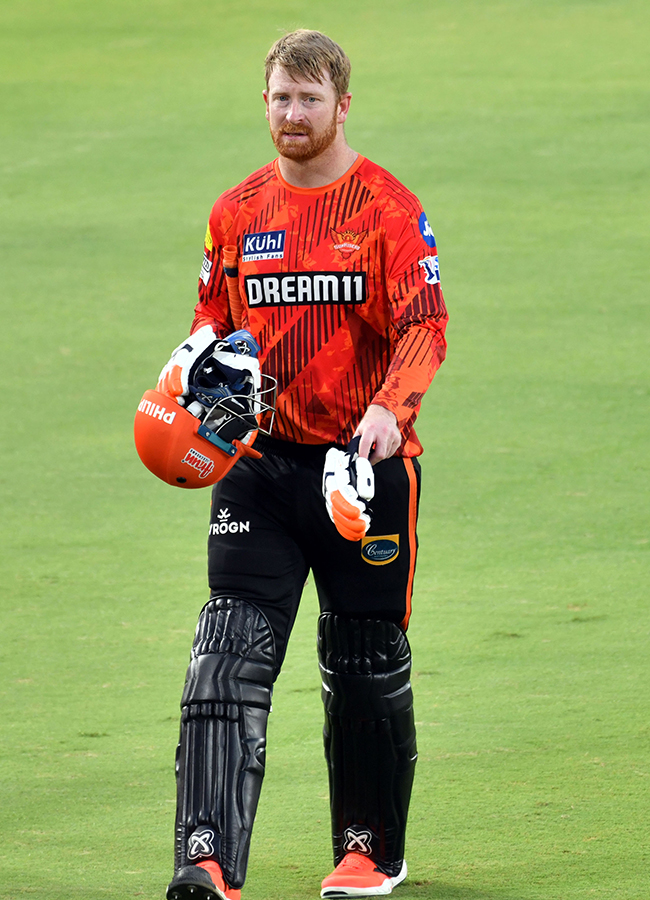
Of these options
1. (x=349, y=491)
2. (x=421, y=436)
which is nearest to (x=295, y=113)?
(x=349, y=491)

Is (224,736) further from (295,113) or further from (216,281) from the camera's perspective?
(295,113)

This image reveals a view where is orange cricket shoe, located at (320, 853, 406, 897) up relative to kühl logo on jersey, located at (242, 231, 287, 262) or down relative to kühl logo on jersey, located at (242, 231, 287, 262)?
down

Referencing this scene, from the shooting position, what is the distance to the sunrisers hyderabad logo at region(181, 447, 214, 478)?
329 cm

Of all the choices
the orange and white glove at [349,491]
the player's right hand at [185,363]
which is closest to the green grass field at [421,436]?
the player's right hand at [185,363]

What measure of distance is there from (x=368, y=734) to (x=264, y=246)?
1.15 m

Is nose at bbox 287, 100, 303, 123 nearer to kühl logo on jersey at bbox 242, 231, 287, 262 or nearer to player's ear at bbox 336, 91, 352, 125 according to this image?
player's ear at bbox 336, 91, 352, 125

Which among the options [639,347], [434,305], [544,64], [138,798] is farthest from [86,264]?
[434,305]

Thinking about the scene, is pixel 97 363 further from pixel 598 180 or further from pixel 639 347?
pixel 598 180

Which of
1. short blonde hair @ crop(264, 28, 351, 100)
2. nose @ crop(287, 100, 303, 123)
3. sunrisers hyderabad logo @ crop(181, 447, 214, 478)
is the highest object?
short blonde hair @ crop(264, 28, 351, 100)

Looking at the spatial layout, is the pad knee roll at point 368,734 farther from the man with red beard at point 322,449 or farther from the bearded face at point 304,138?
the bearded face at point 304,138

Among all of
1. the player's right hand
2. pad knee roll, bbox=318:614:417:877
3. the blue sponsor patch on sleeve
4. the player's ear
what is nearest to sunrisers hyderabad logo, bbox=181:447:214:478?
the player's right hand

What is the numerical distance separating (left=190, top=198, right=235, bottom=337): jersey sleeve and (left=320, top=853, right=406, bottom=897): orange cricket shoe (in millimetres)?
1279

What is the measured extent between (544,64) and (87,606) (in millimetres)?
10103

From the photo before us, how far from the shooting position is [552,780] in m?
4.24
